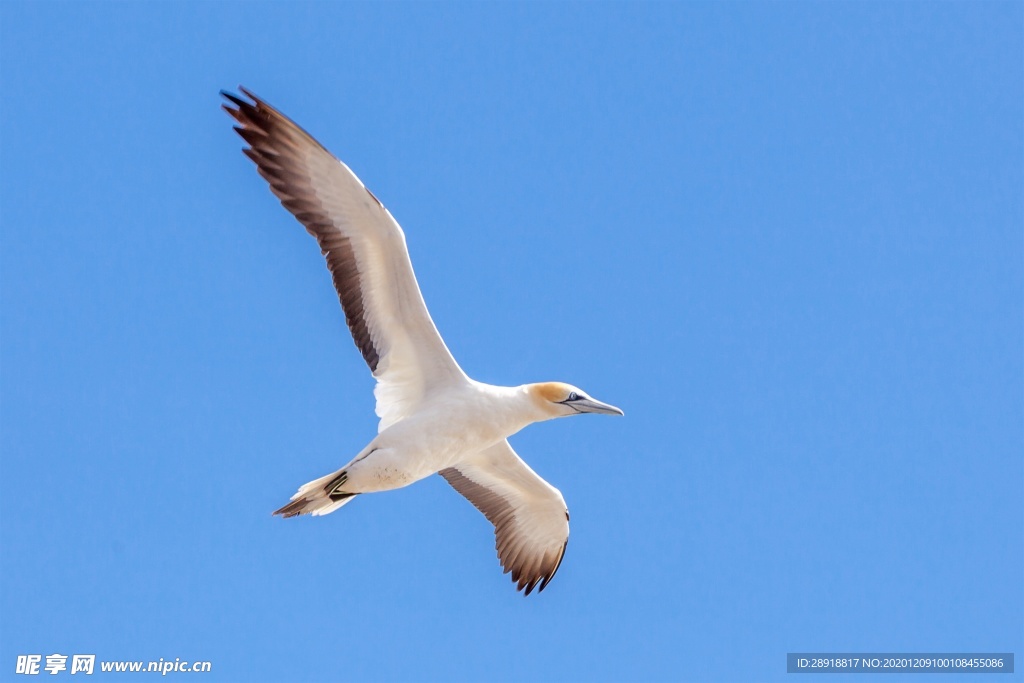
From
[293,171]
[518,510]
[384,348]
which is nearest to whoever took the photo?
[293,171]

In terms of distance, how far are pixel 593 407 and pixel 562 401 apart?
0.30 metres

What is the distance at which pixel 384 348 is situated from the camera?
1256cm

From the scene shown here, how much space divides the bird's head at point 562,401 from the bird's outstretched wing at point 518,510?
4.22 ft

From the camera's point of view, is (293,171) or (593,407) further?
(593,407)

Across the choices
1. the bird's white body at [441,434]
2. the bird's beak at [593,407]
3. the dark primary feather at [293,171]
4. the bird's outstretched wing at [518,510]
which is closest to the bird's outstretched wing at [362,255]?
the dark primary feather at [293,171]

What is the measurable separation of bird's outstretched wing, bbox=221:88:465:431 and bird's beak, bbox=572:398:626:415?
1102mm

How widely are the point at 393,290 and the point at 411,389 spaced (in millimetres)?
A: 996

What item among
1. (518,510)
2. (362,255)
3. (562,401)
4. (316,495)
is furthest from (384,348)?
(518,510)

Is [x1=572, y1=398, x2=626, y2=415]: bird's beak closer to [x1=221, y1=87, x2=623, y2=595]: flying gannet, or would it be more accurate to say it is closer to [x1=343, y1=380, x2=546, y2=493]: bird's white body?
[x1=221, y1=87, x2=623, y2=595]: flying gannet

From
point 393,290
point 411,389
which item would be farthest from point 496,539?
point 393,290

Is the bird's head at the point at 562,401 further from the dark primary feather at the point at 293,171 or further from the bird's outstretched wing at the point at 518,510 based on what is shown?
the dark primary feather at the point at 293,171

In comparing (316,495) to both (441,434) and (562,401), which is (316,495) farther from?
(562,401)

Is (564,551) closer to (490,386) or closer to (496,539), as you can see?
(496,539)

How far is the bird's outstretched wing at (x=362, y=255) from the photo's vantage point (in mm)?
11828
